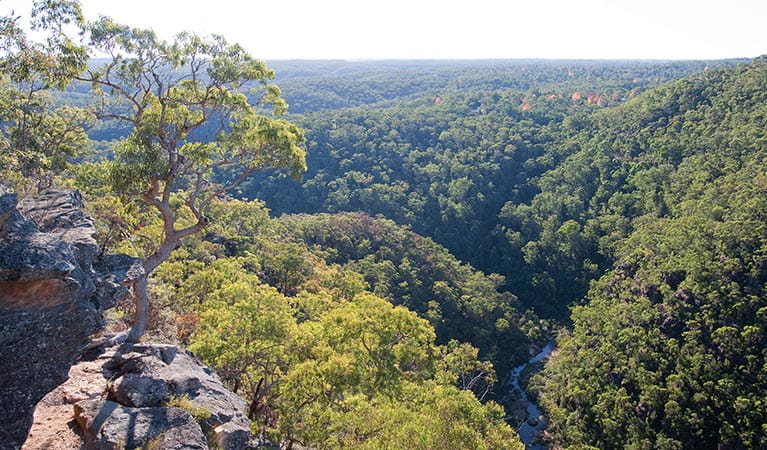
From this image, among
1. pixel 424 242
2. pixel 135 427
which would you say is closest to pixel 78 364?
pixel 135 427

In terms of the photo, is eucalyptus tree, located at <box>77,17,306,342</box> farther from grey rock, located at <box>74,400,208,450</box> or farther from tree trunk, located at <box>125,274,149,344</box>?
grey rock, located at <box>74,400,208,450</box>

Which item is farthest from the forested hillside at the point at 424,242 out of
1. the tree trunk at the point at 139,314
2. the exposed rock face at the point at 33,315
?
the exposed rock face at the point at 33,315

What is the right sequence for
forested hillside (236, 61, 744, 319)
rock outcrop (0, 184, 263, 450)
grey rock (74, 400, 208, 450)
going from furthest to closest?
forested hillside (236, 61, 744, 319) < grey rock (74, 400, 208, 450) < rock outcrop (0, 184, 263, 450)

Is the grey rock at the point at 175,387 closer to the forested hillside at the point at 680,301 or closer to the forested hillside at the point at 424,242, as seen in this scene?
the forested hillside at the point at 424,242

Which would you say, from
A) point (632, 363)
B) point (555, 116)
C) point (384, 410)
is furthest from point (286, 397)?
point (555, 116)

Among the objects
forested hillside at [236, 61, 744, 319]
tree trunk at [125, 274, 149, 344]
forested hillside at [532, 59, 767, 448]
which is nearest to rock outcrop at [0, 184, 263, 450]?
tree trunk at [125, 274, 149, 344]

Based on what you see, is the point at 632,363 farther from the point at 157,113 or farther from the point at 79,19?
the point at 79,19

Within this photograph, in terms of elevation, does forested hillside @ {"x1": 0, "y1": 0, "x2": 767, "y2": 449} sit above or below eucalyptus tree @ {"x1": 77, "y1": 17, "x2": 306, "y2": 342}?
below
